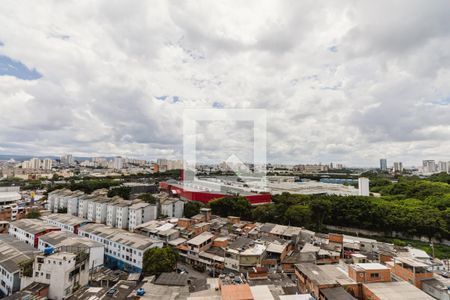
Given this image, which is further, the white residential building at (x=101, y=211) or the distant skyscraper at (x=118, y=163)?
the distant skyscraper at (x=118, y=163)

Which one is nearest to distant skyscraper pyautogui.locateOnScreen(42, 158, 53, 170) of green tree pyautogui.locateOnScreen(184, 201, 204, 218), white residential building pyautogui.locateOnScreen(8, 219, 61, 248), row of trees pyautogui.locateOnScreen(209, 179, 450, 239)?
white residential building pyautogui.locateOnScreen(8, 219, 61, 248)

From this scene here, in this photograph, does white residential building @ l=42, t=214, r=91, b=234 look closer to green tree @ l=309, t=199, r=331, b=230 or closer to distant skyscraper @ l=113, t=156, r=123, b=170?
green tree @ l=309, t=199, r=331, b=230

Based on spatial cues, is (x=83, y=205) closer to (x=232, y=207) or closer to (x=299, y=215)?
(x=232, y=207)

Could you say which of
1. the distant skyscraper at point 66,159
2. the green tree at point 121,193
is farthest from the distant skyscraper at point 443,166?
the distant skyscraper at point 66,159

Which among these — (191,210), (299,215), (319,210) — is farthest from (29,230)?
(319,210)

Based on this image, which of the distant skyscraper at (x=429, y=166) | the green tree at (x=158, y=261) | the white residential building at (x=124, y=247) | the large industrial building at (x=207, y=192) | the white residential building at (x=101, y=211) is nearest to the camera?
the green tree at (x=158, y=261)

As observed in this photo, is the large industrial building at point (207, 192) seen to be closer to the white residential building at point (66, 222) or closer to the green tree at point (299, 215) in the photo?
the green tree at point (299, 215)

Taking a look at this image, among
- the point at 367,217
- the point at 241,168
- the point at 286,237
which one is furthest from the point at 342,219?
the point at 241,168
